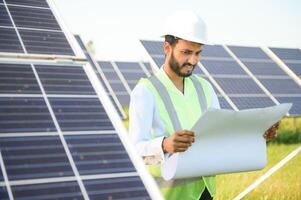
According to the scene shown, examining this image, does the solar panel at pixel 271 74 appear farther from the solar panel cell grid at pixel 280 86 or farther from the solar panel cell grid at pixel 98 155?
the solar panel cell grid at pixel 98 155

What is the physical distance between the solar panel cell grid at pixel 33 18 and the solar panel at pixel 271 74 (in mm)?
5830

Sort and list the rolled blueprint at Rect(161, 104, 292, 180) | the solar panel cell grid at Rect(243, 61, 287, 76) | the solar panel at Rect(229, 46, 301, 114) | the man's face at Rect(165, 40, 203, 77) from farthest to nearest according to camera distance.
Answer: the solar panel cell grid at Rect(243, 61, 287, 76) → the solar panel at Rect(229, 46, 301, 114) → the man's face at Rect(165, 40, 203, 77) → the rolled blueprint at Rect(161, 104, 292, 180)

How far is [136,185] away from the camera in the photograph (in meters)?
3.16

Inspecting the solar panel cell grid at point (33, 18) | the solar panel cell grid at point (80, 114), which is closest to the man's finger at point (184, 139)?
the solar panel cell grid at point (80, 114)

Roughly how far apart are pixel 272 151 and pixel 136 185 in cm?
1165

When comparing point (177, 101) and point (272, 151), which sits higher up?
point (272, 151)

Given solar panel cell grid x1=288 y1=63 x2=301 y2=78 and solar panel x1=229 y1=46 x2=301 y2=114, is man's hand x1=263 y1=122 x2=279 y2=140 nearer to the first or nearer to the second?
solar panel x1=229 y1=46 x2=301 y2=114

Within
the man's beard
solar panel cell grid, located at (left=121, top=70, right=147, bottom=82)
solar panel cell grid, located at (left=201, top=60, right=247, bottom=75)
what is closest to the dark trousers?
the man's beard

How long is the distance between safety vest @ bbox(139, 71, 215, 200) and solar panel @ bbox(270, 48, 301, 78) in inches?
289

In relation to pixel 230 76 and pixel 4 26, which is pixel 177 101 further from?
pixel 230 76

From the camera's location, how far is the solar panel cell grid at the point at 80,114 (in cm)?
350

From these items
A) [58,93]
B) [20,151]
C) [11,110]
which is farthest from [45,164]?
[58,93]

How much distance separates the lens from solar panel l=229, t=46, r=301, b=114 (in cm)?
1024

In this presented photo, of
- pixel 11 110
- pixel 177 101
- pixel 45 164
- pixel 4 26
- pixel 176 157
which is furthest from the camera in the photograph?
pixel 4 26
